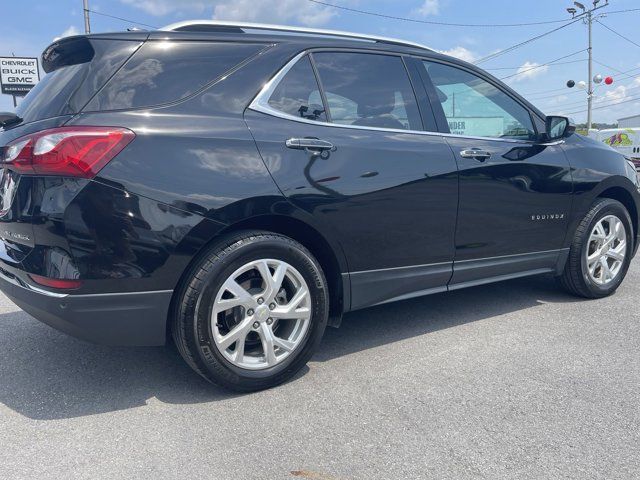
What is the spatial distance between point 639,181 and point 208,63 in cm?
384

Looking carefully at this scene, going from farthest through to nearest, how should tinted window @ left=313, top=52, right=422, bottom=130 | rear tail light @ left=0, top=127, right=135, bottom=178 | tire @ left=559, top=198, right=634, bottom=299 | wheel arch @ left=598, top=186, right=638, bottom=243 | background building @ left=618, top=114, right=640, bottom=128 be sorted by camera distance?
background building @ left=618, top=114, right=640, bottom=128 → wheel arch @ left=598, top=186, right=638, bottom=243 → tire @ left=559, top=198, right=634, bottom=299 → tinted window @ left=313, top=52, right=422, bottom=130 → rear tail light @ left=0, top=127, right=135, bottom=178

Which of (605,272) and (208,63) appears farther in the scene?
(605,272)

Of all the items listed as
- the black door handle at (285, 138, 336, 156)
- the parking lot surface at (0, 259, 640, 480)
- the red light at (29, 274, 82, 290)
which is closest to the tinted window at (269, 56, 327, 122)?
the black door handle at (285, 138, 336, 156)

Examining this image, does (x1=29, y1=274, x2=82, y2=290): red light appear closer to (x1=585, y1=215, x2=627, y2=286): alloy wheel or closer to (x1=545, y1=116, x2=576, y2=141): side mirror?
(x1=545, y1=116, x2=576, y2=141): side mirror

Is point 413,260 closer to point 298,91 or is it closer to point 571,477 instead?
point 298,91

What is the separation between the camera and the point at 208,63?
284 cm

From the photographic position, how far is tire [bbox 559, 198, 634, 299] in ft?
14.4

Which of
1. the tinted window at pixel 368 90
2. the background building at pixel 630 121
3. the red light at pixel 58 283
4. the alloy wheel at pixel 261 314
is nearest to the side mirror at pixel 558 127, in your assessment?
the tinted window at pixel 368 90

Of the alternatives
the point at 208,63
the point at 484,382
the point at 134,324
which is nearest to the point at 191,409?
the point at 134,324

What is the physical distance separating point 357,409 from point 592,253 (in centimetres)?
280

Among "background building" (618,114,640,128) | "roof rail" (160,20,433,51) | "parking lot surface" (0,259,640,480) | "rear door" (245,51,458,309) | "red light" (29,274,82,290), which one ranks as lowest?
"parking lot surface" (0,259,640,480)

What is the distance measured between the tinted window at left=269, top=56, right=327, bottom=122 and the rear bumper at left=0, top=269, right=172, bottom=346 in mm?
1158

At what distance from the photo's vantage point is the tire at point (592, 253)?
14.4ft

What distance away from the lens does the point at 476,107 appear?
3951mm
